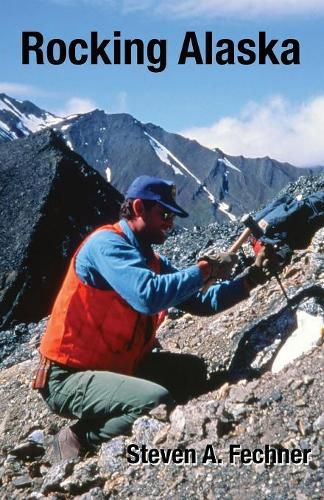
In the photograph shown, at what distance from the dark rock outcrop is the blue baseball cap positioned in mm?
8251

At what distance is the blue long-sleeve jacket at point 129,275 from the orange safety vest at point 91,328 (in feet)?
0.27

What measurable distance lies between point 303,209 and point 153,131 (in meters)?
108

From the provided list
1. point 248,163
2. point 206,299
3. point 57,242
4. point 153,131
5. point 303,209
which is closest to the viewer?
point 206,299

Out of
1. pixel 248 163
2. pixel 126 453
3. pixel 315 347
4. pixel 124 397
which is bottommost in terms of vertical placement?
pixel 126 453

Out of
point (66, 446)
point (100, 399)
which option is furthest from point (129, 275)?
point (66, 446)

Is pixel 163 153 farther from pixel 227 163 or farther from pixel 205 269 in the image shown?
pixel 205 269

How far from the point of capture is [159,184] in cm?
395

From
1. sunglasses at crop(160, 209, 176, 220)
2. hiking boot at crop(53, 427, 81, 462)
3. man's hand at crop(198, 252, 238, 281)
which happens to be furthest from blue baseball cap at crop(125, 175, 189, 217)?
hiking boot at crop(53, 427, 81, 462)

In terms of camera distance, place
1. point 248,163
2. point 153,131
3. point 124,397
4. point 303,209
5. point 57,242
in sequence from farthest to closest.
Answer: point 153,131 → point 248,163 → point 57,242 → point 303,209 → point 124,397

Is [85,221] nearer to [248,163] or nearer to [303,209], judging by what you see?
[303,209]

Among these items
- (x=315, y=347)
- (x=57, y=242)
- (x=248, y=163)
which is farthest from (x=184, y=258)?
(x=248, y=163)

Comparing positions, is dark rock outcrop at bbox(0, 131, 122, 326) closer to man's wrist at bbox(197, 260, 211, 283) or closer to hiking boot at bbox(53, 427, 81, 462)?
hiking boot at bbox(53, 427, 81, 462)

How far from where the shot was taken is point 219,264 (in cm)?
402

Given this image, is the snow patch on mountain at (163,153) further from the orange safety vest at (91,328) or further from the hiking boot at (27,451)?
the orange safety vest at (91,328)
